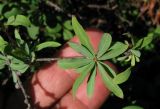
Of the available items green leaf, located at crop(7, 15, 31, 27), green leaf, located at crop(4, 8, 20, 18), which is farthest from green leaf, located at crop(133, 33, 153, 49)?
green leaf, located at crop(4, 8, 20, 18)

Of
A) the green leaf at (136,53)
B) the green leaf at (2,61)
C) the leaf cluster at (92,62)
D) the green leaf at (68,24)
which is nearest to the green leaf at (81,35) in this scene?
the leaf cluster at (92,62)

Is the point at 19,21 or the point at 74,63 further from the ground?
the point at 19,21

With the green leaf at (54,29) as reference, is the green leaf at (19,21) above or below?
above

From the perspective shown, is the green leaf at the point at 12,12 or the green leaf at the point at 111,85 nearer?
the green leaf at the point at 111,85

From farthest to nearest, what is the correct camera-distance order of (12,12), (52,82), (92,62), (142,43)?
(52,82), (12,12), (142,43), (92,62)

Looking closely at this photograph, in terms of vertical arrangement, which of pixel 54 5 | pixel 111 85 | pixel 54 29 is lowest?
pixel 111 85

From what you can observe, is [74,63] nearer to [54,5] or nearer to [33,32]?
[33,32]

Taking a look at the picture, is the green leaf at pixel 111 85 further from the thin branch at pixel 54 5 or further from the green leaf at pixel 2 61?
the thin branch at pixel 54 5

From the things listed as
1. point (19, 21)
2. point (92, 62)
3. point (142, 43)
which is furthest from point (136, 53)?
point (19, 21)
